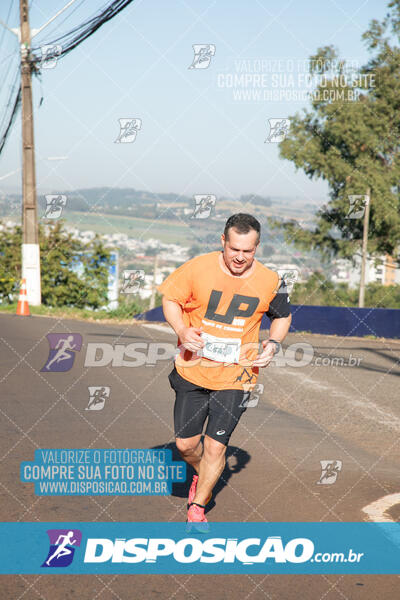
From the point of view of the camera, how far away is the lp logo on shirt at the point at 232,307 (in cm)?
473

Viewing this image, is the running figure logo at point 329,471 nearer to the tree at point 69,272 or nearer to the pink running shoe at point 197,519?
the pink running shoe at point 197,519

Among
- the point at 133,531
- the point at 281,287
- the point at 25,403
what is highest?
the point at 281,287

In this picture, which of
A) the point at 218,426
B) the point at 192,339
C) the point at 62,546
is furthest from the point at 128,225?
the point at 62,546

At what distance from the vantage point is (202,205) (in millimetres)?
13758

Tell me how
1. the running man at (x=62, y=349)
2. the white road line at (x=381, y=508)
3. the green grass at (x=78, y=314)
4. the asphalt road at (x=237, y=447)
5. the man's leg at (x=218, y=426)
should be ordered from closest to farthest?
the asphalt road at (x=237, y=447)
the man's leg at (x=218, y=426)
the white road line at (x=381, y=508)
the running man at (x=62, y=349)
the green grass at (x=78, y=314)

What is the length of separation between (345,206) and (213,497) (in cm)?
3658

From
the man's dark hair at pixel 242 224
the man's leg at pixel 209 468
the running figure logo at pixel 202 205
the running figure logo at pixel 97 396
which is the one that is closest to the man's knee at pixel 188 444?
the man's leg at pixel 209 468

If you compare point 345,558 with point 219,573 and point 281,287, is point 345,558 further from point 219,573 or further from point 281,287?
point 281,287

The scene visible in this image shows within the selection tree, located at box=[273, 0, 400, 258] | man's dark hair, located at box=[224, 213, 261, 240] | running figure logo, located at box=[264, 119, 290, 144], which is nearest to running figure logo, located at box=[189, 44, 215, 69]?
running figure logo, located at box=[264, 119, 290, 144]

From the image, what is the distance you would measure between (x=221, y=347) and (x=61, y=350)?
963 cm

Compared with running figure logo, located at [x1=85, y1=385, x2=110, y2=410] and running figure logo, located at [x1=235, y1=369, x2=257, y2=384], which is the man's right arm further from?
running figure logo, located at [x1=85, y1=385, x2=110, y2=410]

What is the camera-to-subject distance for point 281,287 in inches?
195

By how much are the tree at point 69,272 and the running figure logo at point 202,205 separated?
13683 millimetres

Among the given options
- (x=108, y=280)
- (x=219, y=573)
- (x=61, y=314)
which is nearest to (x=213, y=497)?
(x=219, y=573)
